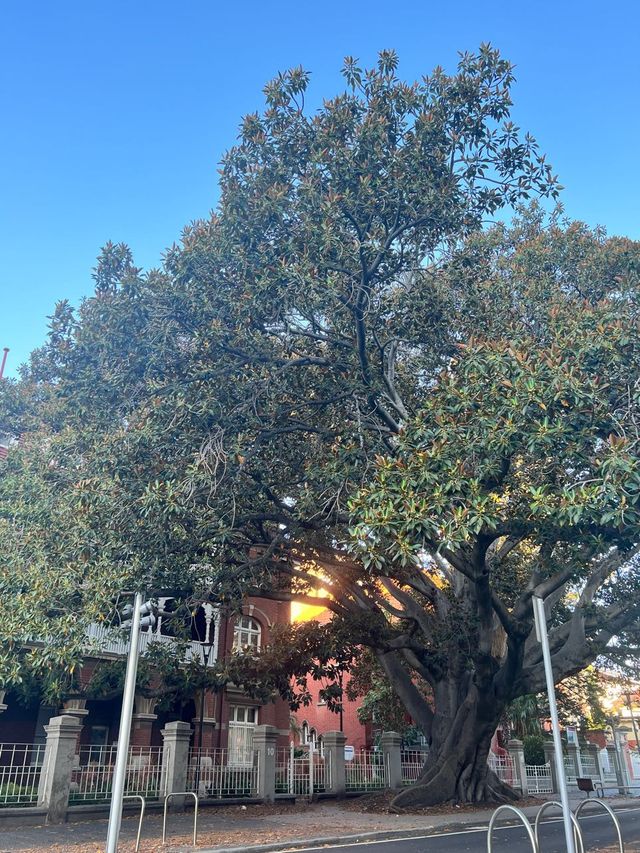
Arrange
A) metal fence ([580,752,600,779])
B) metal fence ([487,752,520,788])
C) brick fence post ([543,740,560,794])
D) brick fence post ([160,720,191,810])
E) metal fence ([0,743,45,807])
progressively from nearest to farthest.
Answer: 1. metal fence ([0,743,45,807])
2. brick fence post ([160,720,191,810])
3. metal fence ([487,752,520,788])
4. brick fence post ([543,740,560,794])
5. metal fence ([580,752,600,779])

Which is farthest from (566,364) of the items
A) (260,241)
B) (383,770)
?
(383,770)

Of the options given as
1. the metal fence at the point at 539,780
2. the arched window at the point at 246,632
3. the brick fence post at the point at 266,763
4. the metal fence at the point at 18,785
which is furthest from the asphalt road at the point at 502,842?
the arched window at the point at 246,632

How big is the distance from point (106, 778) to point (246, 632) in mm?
13669

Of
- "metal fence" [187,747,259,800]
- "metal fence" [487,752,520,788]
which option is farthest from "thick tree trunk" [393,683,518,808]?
"metal fence" [487,752,520,788]

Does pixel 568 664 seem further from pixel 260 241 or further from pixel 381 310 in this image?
pixel 260 241

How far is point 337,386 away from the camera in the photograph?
42.6 ft

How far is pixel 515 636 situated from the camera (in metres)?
14.6

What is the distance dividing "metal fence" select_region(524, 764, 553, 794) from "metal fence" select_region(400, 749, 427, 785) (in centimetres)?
485

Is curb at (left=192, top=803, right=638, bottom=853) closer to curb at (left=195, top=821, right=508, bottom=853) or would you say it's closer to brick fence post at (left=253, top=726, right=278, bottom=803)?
curb at (left=195, top=821, right=508, bottom=853)

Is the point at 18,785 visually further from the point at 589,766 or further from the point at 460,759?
the point at 589,766

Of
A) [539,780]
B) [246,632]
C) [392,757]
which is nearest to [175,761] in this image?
[392,757]

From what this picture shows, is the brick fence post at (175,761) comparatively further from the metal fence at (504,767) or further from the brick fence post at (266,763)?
the metal fence at (504,767)

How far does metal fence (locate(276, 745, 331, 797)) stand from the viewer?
18.8 meters

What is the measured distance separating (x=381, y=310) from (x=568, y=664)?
380 inches
